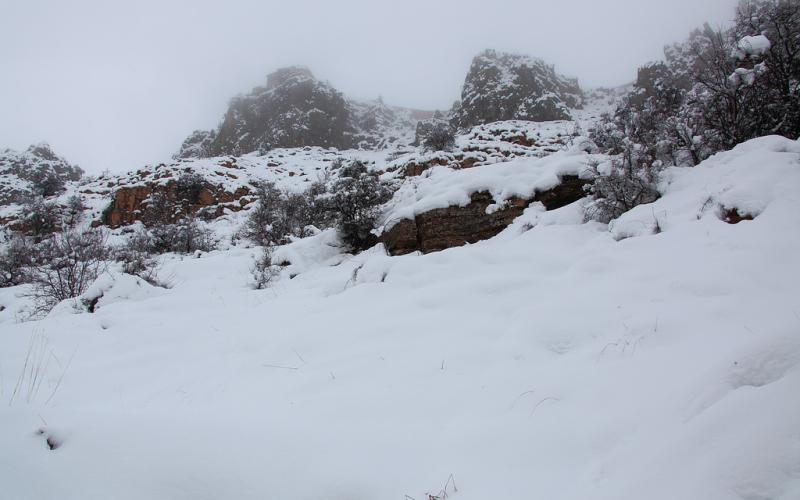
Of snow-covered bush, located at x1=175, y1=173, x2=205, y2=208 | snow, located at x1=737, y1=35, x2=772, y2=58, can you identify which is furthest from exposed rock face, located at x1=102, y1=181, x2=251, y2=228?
snow, located at x1=737, y1=35, x2=772, y2=58

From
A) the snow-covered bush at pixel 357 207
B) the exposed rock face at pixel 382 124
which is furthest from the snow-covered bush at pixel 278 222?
the exposed rock face at pixel 382 124

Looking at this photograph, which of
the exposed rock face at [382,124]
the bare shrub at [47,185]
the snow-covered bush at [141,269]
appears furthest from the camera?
the exposed rock face at [382,124]

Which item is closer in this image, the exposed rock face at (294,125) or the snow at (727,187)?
the snow at (727,187)

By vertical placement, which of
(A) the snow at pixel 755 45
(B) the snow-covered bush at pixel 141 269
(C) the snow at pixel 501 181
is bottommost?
(B) the snow-covered bush at pixel 141 269

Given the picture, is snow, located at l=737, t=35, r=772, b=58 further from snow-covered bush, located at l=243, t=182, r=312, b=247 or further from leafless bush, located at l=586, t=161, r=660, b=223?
snow-covered bush, located at l=243, t=182, r=312, b=247

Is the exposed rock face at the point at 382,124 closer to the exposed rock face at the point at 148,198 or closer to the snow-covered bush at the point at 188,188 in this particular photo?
the exposed rock face at the point at 148,198

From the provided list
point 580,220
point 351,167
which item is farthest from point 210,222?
point 580,220

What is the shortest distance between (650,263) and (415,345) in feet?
6.50

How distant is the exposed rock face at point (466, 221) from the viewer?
5.53 m

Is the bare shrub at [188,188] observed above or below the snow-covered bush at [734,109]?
below

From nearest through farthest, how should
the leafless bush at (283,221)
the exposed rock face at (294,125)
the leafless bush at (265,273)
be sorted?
1. the leafless bush at (265,273)
2. the leafless bush at (283,221)
3. the exposed rock face at (294,125)

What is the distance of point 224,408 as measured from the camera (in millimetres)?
2045

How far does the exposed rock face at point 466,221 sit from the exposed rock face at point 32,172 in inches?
1203

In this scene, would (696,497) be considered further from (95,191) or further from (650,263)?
(95,191)
